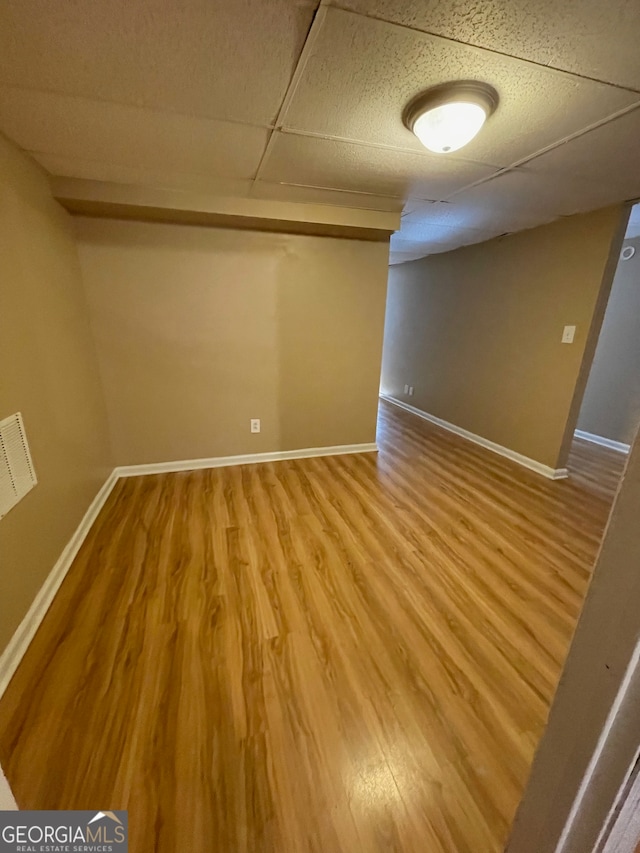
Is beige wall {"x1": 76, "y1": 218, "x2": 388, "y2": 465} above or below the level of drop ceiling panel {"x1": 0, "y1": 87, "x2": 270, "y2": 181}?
below

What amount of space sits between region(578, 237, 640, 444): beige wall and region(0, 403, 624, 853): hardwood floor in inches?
76.3

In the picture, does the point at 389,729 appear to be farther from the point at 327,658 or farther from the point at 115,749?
the point at 115,749

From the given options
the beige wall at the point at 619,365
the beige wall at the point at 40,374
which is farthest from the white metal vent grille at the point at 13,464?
the beige wall at the point at 619,365

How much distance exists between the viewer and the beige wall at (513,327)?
269 cm

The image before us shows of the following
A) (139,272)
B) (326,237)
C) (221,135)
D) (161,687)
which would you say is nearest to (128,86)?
(221,135)

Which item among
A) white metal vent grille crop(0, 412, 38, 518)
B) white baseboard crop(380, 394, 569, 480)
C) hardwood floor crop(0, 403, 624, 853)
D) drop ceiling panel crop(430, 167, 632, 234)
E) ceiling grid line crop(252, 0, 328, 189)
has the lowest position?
hardwood floor crop(0, 403, 624, 853)

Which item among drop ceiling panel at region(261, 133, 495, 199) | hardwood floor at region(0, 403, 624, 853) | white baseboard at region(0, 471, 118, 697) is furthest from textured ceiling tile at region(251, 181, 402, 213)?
white baseboard at region(0, 471, 118, 697)

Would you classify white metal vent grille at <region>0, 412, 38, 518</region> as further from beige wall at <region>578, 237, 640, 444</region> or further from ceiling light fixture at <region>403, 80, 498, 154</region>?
beige wall at <region>578, 237, 640, 444</region>

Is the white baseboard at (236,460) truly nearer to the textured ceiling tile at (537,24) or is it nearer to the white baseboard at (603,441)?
the white baseboard at (603,441)

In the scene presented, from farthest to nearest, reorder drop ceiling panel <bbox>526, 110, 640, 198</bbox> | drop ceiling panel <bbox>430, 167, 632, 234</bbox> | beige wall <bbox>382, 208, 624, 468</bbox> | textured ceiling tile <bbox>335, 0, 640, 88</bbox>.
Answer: beige wall <bbox>382, 208, 624, 468</bbox> < drop ceiling panel <bbox>430, 167, 632, 234</bbox> < drop ceiling panel <bbox>526, 110, 640, 198</bbox> < textured ceiling tile <bbox>335, 0, 640, 88</bbox>

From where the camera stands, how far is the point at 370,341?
10.5ft

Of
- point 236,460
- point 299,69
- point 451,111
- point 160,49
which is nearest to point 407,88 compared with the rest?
point 451,111

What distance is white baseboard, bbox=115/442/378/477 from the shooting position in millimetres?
2895

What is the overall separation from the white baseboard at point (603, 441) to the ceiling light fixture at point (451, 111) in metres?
3.79
